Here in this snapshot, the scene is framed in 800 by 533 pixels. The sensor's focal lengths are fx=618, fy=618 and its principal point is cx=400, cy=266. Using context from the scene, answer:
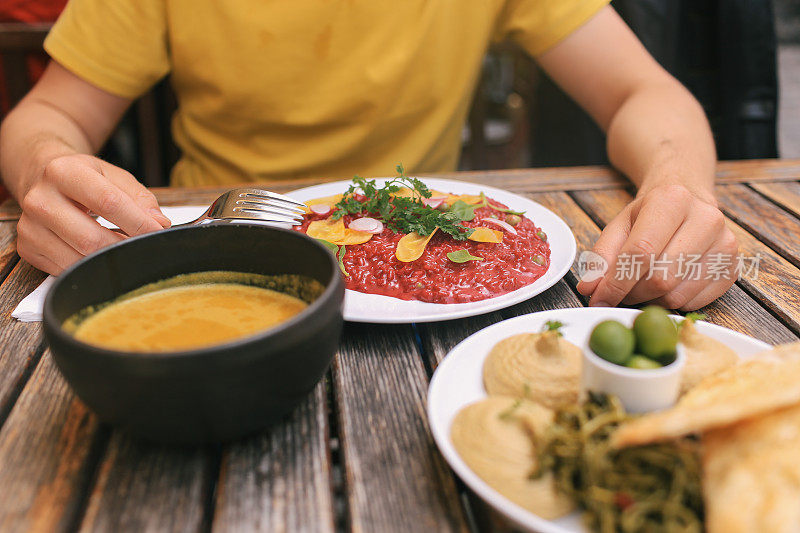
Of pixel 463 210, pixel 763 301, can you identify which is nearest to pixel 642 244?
pixel 763 301

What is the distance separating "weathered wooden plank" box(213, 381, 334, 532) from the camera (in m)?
0.77

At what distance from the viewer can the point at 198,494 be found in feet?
2.64

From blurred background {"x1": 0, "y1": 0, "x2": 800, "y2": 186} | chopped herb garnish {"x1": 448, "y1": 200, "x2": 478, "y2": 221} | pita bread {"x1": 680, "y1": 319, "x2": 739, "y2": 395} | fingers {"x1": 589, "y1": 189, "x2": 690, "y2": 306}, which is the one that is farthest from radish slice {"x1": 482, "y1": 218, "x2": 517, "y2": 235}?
blurred background {"x1": 0, "y1": 0, "x2": 800, "y2": 186}

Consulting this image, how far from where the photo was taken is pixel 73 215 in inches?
51.9

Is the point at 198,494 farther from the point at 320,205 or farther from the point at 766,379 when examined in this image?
the point at 320,205

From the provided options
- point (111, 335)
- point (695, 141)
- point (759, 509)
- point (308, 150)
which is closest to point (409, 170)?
point (308, 150)

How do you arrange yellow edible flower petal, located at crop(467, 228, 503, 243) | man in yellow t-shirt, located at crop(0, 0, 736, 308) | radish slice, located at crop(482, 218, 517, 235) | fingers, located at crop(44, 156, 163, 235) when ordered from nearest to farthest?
fingers, located at crop(44, 156, 163, 235) < yellow edible flower petal, located at crop(467, 228, 503, 243) < radish slice, located at crop(482, 218, 517, 235) < man in yellow t-shirt, located at crop(0, 0, 736, 308)

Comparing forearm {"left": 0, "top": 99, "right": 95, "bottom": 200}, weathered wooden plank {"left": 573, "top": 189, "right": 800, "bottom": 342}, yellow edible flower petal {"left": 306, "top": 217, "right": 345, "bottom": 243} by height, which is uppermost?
weathered wooden plank {"left": 573, "top": 189, "right": 800, "bottom": 342}

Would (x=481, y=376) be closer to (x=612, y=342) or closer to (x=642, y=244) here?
(x=612, y=342)

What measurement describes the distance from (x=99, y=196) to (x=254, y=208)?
0.34 meters

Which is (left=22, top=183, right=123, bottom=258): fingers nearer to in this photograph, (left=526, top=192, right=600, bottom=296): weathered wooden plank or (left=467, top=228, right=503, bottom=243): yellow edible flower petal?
(left=467, top=228, right=503, bottom=243): yellow edible flower petal

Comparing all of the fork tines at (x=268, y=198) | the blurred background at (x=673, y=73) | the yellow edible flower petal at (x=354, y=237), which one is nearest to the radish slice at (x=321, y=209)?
the fork tines at (x=268, y=198)

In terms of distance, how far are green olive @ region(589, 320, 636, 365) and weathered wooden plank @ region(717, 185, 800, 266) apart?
3.08ft

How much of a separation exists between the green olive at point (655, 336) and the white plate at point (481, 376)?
0.08 m
